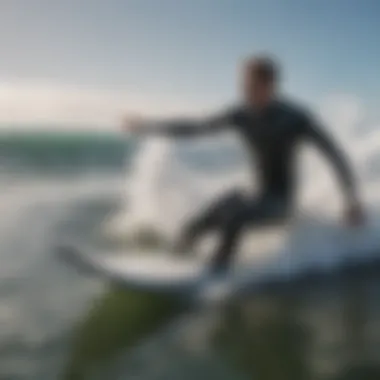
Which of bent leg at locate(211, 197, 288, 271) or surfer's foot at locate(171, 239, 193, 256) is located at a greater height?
bent leg at locate(211, 197, 288, 271)

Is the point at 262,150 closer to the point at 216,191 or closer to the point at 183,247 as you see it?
the point at 216,191

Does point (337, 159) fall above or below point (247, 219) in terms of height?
above

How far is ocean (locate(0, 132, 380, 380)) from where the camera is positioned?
1.36 m

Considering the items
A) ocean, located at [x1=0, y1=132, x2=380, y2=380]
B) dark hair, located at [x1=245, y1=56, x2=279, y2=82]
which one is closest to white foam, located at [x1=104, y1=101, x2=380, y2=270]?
ocean, located at [x1=0, y1=132, x2=380, y2=380]

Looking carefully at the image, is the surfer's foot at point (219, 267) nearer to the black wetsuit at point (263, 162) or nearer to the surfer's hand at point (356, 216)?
the black wetsuit at point (263, 162)

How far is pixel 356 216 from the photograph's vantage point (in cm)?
142

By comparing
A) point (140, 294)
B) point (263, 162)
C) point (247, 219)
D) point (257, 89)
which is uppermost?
point (257, 89)

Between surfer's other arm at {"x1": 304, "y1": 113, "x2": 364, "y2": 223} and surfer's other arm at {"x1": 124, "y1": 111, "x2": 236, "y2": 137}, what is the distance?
169 millimetres

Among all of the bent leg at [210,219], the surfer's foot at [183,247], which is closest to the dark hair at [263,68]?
the bent leg at [210,219]

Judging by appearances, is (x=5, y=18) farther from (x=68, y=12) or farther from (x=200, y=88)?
(x=200, y=88)

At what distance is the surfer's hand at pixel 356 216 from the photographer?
142cm

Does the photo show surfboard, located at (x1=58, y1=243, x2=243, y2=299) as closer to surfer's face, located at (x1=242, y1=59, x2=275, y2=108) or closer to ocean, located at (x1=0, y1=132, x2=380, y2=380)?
ocean, located at (x1=0, y1=132, x2=380, y2=380)

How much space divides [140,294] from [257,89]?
0.48 m

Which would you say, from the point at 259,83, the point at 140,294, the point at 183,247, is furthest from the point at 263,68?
the point at 140,294
